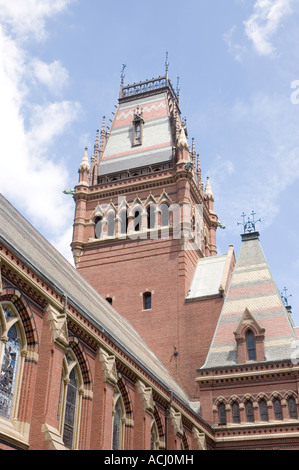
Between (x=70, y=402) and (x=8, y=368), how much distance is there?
4.35 meters

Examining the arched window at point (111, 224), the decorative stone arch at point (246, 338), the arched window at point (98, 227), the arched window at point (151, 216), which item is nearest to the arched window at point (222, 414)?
the decorative stone arch at point (246, 338)

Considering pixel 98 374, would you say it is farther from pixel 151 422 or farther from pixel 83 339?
pixel 151 422

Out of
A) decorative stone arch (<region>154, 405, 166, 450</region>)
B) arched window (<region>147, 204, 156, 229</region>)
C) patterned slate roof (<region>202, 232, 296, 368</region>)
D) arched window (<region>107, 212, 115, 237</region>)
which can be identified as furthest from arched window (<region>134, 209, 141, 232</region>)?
decorative stone arch (<region>154, 405, 166, 450</region>)

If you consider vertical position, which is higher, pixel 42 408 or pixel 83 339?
pixel 83 339

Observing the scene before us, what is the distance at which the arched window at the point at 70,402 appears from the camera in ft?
73.5

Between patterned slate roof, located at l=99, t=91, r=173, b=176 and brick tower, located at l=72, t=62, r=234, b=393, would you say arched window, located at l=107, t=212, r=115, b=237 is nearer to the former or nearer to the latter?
brick tower, located at l=72, t=62, r=234, b=393

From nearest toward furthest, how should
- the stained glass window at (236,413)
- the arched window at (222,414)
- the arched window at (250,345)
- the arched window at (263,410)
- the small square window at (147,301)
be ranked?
the arched window at (263,410) < the stained glass window at (236,413) < the arched window at (222,414) < the arched window at (250,345) < the small square window at (147,301)

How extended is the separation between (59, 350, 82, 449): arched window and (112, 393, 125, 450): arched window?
295cm

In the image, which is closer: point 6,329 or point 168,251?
point 6,329

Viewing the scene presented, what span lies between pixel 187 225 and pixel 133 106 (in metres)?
18.4

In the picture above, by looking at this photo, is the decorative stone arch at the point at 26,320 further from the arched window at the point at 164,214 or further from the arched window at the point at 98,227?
the arched window at the point at 98,227

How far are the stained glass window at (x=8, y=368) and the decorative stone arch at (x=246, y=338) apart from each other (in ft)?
67.2

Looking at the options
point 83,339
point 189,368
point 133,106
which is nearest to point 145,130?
point 133,106

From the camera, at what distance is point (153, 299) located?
44.2m
